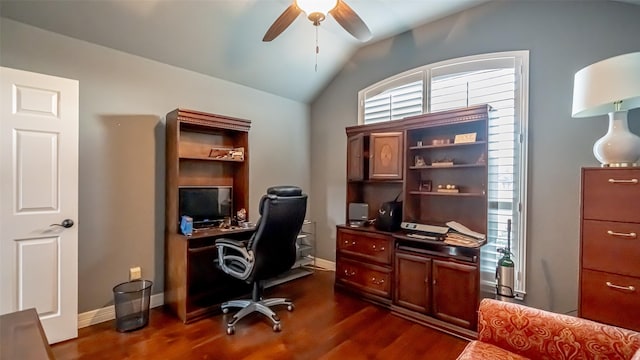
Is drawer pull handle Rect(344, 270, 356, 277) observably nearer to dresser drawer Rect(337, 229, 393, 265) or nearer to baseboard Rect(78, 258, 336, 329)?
dresser drawer Rect(337, 229, 393, 265)

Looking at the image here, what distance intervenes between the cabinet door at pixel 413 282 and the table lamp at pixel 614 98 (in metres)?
1.47

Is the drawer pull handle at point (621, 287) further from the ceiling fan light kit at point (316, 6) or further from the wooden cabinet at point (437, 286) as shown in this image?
the ceiling fan light kit at point (316, 6)

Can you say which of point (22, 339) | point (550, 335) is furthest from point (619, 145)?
point (22, 339)

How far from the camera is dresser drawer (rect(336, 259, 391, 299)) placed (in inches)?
116

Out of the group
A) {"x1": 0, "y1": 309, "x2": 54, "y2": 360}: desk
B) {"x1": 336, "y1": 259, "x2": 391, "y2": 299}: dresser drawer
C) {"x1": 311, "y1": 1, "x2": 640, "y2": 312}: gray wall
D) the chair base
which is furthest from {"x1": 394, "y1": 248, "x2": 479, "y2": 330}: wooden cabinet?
{"x1": 0, "y1": 309, "x2": 54, "y2": 360}: desk

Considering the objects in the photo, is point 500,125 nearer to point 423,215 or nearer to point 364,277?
point 423,215

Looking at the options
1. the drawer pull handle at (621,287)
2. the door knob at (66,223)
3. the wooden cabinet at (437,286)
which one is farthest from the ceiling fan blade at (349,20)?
the door knob at (66,223)

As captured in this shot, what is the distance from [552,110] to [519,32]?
2.57 feet

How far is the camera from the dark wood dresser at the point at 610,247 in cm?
164

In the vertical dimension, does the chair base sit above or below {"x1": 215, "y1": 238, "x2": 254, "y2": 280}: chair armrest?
below

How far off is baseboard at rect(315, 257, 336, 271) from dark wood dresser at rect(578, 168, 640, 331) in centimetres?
278

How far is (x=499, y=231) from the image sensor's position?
277 cm

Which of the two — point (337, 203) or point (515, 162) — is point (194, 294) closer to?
point (337, 203)

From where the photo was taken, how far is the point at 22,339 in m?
1.19
